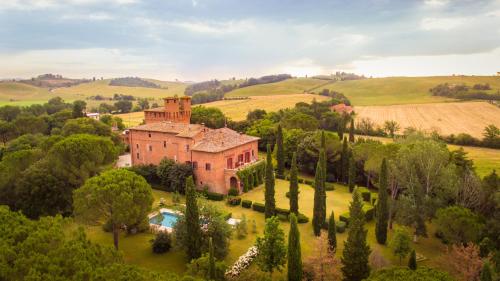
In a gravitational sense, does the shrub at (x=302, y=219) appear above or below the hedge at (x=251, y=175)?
below

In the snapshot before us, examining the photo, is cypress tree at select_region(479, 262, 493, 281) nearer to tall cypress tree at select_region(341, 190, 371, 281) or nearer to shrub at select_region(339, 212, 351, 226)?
tall cypress tree at select_region(341, 190, 371, 281)

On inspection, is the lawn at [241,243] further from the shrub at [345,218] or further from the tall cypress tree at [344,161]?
the tall cypress tree at [344,161]

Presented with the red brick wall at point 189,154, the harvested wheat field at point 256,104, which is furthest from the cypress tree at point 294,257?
the harvested wheat field at point 256,104

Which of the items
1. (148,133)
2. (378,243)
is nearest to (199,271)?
(378,243)

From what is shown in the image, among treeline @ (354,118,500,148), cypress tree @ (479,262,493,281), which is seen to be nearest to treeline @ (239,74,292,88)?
treeline @ (354,118,500,148)

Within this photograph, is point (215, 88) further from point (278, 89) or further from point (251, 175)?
point (251, 175)

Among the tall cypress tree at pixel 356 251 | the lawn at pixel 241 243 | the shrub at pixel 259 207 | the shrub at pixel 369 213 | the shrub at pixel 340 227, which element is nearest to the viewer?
A: the tall cypress tree at pixel 356 251
